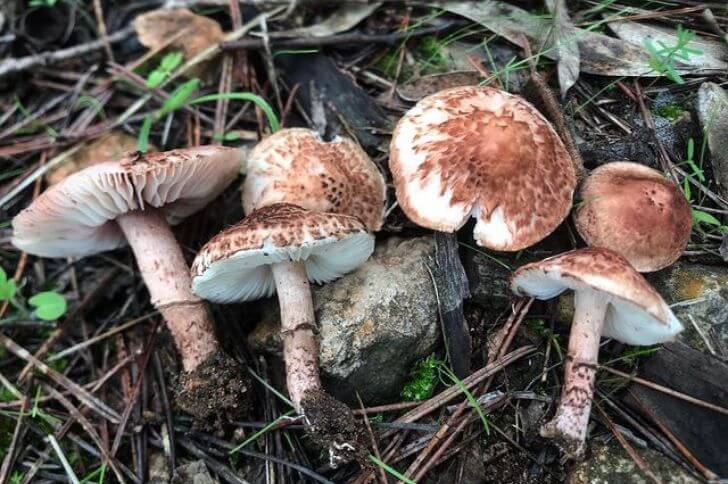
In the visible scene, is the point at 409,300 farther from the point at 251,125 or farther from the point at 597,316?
the point at 251,125

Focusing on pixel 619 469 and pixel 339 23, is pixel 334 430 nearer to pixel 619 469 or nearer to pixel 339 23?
pixel 619 469

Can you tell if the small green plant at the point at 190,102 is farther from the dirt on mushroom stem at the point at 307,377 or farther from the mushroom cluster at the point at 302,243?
the dirt on mushroom stem at the point at 307,377

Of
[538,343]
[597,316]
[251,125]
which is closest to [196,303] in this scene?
[251,125]

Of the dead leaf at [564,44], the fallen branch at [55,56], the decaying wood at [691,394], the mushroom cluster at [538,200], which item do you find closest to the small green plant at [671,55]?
the dead leaf at [564,44]

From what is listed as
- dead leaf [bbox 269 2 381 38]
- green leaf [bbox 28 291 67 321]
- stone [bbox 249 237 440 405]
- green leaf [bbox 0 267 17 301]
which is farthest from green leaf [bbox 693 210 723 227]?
green leaf [bbox 0 267 17 301]

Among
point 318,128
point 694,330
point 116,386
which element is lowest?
point 694,330

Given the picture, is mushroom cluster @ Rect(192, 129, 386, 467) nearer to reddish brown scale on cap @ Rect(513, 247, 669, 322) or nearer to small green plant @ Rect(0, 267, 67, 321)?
reddish brown scale on cap @ Rect(513, 247, 669, 322)

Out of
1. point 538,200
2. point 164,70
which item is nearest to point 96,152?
point 164,70
